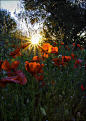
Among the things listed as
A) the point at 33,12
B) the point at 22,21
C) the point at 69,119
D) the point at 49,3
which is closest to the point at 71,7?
the point at 49,3

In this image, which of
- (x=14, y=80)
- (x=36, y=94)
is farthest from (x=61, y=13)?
(x=14, y=80)

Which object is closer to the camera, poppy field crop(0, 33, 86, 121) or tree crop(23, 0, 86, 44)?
poppy field crop(0, 33, 86, 121)

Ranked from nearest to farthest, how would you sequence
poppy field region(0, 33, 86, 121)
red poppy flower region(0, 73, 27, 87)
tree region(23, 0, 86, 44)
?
red poppy flower region(0, 73, 27, 87) < poppy field region(0, 33, 86, 121) < tree region(23, 0, 86, 44)

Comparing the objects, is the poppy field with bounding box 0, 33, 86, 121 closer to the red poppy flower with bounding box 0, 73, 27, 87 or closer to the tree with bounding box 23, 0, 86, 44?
the red poppy flower with bounding box 0, 73, 27, 87

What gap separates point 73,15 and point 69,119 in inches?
307

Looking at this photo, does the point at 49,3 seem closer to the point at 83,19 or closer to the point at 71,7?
the point at 71,7

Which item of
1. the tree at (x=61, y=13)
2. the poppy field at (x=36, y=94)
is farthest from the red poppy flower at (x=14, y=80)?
the tree at (x=61, y=13)

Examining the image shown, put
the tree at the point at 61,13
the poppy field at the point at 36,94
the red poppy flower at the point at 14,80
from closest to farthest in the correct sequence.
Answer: the red poppy flower at the point at 14,80, the poppy field at the point at 36,94, the tree at the point at 61,13

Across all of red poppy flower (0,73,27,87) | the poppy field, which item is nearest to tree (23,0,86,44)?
the poppy field

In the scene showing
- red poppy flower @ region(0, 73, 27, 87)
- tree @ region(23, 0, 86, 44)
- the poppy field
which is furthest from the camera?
tree @ region(23, 0, 86, 44)

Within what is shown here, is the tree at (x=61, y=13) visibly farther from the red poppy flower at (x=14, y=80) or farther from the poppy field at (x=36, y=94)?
the red poppy flower at (x=14, y=80)

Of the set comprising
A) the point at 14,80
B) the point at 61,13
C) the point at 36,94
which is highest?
the point at 61,13

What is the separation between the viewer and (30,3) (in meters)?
7.76

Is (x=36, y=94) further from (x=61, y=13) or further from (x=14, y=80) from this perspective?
(x=61, y=13)
